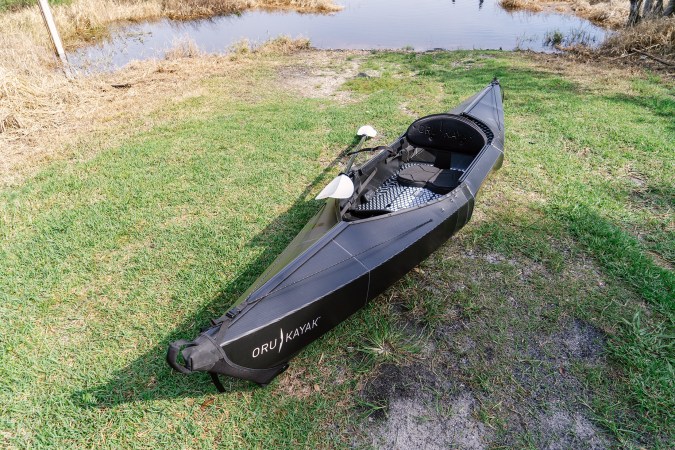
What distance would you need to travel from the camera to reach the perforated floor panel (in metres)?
3.95

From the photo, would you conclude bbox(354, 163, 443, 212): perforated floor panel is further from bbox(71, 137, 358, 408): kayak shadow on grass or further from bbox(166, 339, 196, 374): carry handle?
bbox(166, 339, 196, 374): carry handle

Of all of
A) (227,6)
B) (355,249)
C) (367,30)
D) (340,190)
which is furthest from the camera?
(227,6)

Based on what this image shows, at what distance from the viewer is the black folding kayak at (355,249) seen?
233 centimetres

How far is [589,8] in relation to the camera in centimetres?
1700

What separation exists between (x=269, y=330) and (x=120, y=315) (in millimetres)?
1761

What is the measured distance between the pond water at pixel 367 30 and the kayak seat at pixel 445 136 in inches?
369

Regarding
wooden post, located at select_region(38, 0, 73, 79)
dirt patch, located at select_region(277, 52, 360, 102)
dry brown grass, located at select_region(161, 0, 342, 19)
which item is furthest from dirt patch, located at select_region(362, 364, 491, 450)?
dry brown grass, located at select_region(161, 0, 342, 19)

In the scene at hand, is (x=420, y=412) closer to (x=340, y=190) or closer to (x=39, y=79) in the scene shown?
(x=340, y=190)

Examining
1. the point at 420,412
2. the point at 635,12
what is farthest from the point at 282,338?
the point at 635,12

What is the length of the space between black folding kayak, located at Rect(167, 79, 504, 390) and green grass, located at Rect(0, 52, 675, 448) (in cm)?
38

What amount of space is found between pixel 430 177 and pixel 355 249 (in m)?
1.79

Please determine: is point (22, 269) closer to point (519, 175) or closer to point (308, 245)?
point (308, 245)

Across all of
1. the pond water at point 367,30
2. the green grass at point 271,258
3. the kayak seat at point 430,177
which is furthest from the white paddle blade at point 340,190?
the pond water at point 367,30

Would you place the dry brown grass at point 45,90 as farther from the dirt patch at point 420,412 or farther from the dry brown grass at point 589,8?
the dry brown grass at point 589,8
